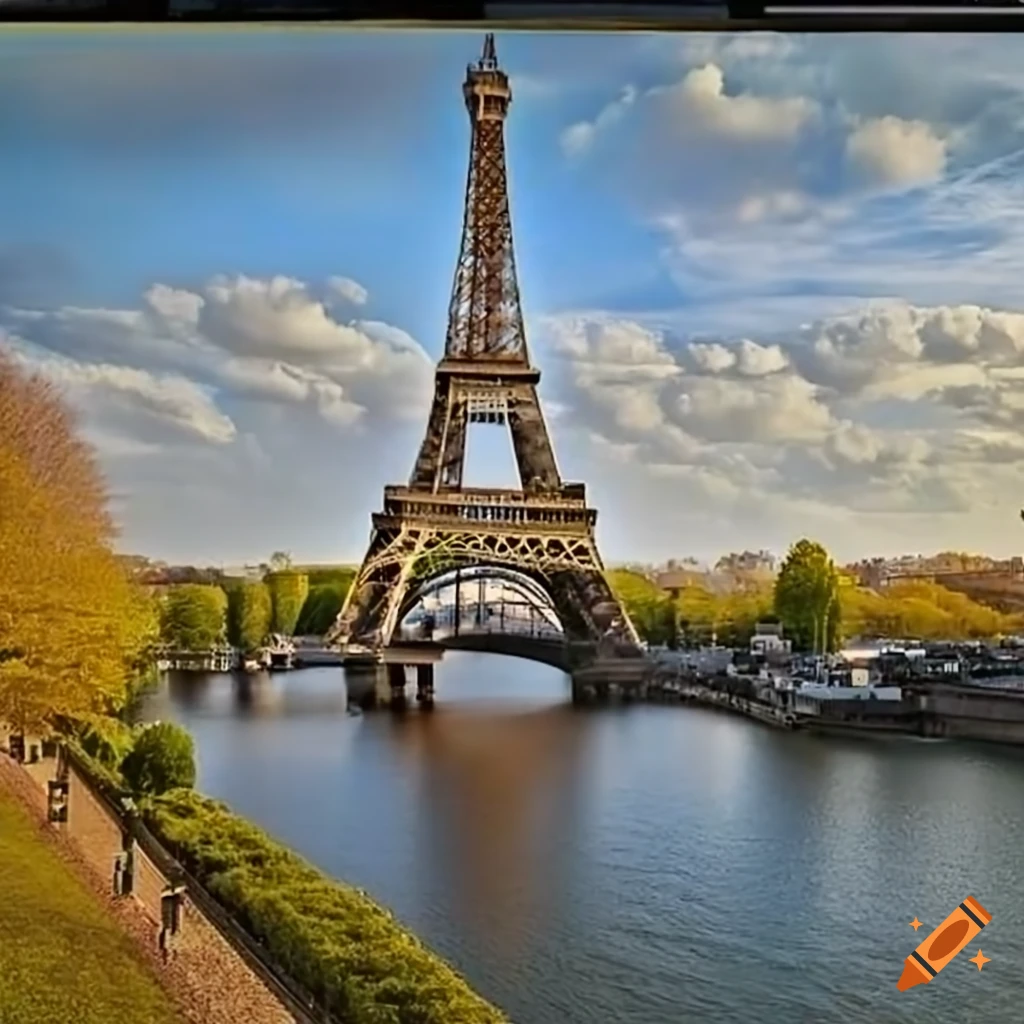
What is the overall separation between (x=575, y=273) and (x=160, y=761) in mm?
1079

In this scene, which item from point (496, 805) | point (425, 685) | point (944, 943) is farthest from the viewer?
point (425, 685)

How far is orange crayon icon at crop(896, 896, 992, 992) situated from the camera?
6.42 feet

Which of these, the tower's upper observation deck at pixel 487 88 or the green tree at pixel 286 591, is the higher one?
the tower's upper observation deck at pixel 487 88

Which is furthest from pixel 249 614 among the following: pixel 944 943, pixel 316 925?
pixel 944 943

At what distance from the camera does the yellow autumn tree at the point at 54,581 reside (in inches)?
84.7

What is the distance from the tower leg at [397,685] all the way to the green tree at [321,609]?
14 centimetres

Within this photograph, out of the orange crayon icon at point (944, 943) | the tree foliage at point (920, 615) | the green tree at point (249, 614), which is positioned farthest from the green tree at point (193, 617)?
the orange crayon icon at point (944, 943)

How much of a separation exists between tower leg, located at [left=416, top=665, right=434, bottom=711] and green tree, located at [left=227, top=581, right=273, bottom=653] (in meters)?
0.27

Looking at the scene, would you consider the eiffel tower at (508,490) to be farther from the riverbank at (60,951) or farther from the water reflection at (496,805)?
the riverbank at (60,951)

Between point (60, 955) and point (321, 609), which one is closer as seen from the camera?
point (60, 955)

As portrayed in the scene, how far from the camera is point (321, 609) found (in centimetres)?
217

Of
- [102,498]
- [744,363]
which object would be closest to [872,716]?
[744,363]

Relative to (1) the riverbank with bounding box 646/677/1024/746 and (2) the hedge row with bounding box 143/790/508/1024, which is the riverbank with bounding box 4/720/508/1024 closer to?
(2) the hedge row with bounding box 143/790/508/1024

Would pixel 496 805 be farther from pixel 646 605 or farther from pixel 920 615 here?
pixel 920 615
